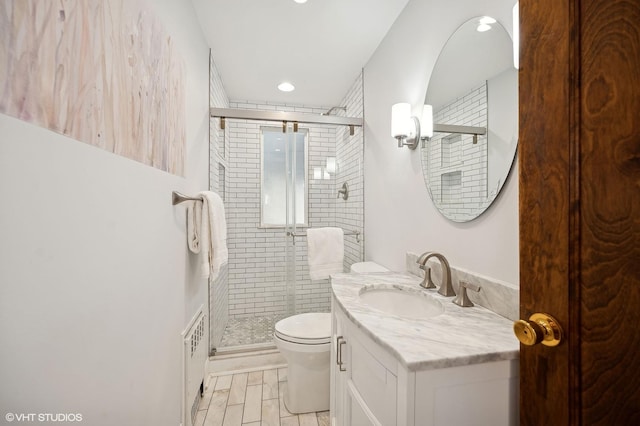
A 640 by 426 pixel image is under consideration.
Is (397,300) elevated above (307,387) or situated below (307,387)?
above

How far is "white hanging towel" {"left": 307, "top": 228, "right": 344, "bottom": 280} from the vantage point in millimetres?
2268

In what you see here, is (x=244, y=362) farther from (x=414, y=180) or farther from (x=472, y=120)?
(x=472, y=120)

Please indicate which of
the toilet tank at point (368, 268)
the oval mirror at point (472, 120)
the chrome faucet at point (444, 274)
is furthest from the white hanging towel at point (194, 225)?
the oval mirror at point (472, 120)

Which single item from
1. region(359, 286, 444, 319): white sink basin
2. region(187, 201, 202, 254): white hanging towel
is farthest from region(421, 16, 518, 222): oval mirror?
region(187, 201, 202, 254): white hanging towel

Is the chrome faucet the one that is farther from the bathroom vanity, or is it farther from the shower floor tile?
the shower floor tile

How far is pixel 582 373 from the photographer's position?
0.50m

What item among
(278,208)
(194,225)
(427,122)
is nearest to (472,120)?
(427,122)

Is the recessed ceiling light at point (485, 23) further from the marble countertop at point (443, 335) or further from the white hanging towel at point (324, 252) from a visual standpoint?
the white hanging towel at point (324, 252)

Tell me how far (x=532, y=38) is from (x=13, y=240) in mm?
1176

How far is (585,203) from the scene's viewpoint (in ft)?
1.61

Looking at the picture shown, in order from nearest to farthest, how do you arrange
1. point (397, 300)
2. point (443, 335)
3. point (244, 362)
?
point (443, 335), point (397, 300), point (244, 362)

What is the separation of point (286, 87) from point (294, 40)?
0.72m

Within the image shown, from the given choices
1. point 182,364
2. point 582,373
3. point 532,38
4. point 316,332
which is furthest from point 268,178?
point 582,373

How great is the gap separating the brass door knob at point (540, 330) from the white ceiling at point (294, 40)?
1965 mm
